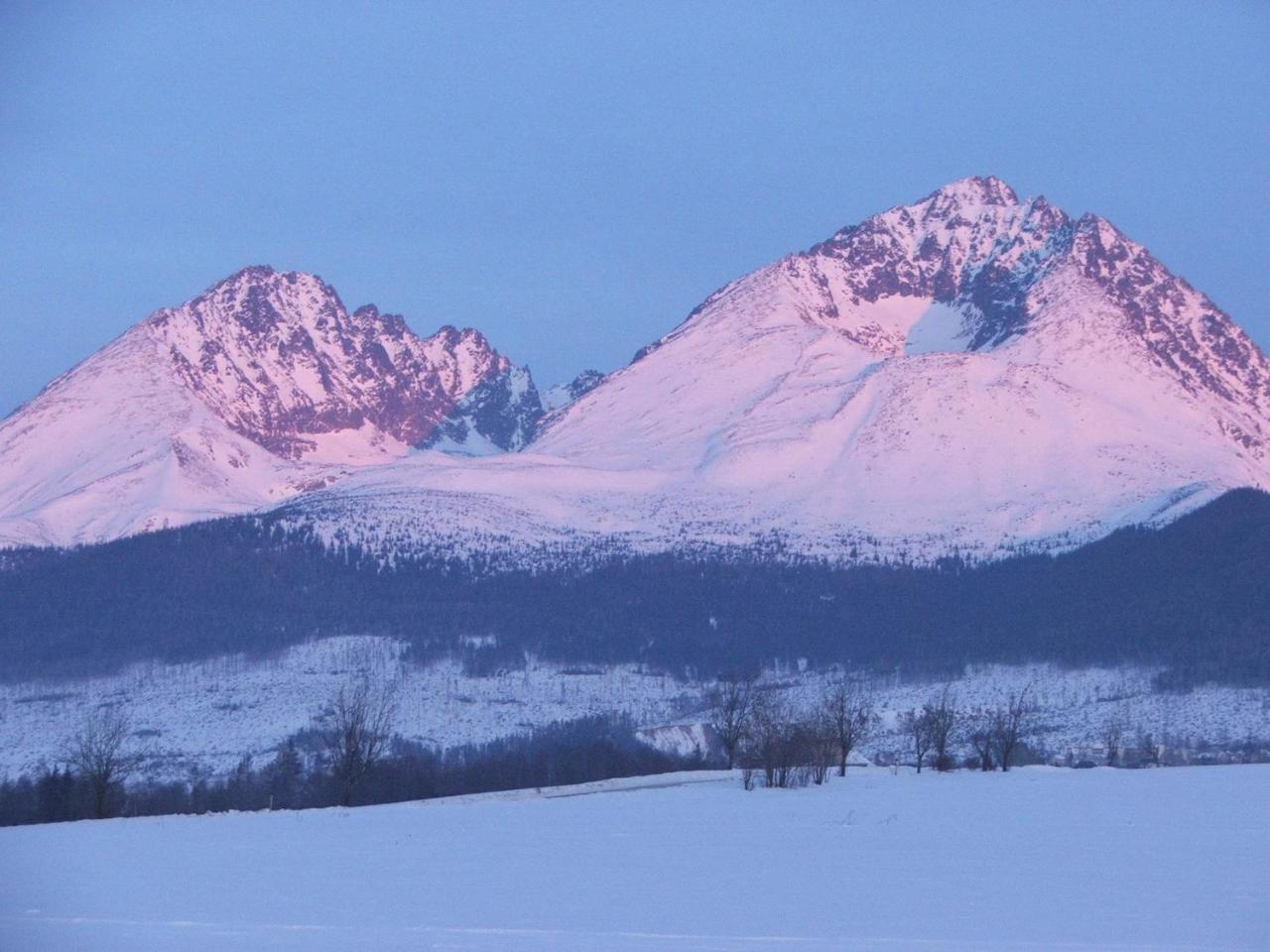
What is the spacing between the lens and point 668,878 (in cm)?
5303

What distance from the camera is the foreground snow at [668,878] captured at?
141ft

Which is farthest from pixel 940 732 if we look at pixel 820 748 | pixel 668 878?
pixel 668 878

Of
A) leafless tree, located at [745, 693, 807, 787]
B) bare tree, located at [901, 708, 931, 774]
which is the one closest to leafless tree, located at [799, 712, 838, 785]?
leafless tree, located at [745, 693, 807, 787]

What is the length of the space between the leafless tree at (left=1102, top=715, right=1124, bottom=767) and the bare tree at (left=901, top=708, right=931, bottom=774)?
1322 centimetres

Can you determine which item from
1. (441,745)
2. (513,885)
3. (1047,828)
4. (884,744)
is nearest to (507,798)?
(1047,828)

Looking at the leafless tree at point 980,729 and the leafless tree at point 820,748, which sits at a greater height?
the leafless tree at point 980,729

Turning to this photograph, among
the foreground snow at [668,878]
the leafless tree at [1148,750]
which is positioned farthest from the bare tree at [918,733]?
the foreground snow at [668,878]

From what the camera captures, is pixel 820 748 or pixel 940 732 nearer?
pixel 820 748

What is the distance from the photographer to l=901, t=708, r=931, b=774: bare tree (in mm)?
129988

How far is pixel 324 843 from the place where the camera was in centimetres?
6353

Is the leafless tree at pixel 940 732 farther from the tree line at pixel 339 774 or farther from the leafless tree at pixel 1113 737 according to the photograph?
the tree line at pixel 339 774

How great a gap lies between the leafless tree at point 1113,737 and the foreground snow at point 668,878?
64.7 metres

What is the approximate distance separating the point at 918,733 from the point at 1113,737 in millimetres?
41012

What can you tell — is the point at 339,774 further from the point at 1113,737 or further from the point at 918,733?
the point at 1113,737
